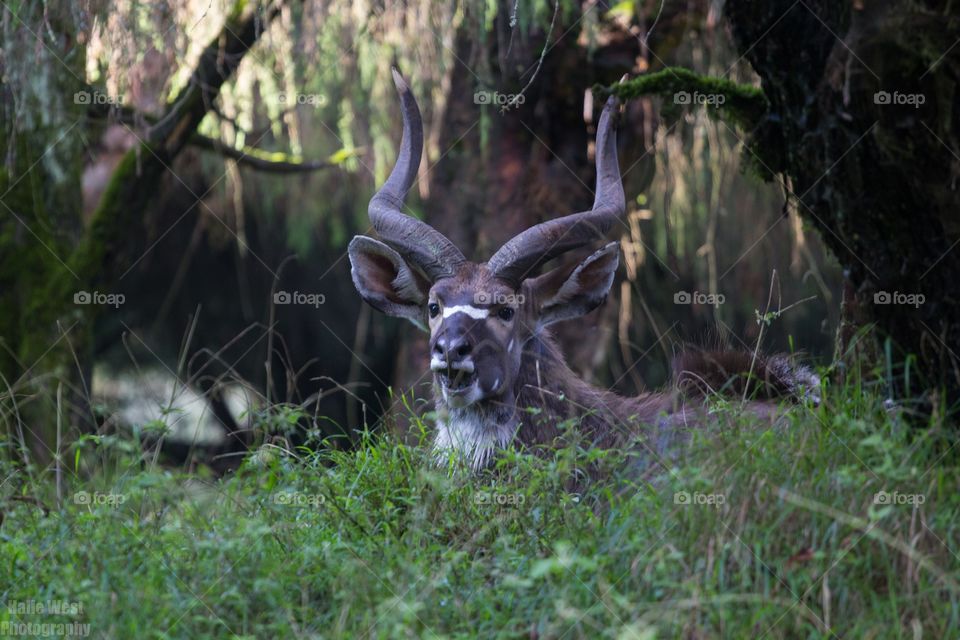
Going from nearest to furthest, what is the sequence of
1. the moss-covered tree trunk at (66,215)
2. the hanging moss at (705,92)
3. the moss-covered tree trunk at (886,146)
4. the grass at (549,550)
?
the grass at (549,550) < the moss-covered tree trunk at (886,146) < the hanging moss at (705,92) < the moss-covered tree trunk at (66,215)

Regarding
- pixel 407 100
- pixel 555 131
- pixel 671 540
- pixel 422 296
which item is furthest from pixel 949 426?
pixel 555 131

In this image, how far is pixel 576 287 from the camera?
22.6 feet

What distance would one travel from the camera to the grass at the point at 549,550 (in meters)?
4.04

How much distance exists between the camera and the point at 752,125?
607 cm

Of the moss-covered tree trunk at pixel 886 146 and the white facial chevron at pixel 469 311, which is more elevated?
the moss-covered tree trunk at pixel 886 146

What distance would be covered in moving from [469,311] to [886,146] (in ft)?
7.11

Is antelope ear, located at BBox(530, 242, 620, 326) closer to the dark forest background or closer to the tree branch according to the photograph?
the dark forest background

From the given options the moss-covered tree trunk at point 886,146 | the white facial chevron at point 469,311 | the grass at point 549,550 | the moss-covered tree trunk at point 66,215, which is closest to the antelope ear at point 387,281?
the white facial chevron at point 469,311

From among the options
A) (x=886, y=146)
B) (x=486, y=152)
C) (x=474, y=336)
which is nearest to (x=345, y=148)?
(x=486, y=152)

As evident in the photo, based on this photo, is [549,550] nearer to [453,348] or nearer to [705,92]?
[453,348]

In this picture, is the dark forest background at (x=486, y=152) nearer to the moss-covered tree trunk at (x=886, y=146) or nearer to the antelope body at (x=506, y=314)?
the moss-covered tree trunk at (x=886, y=146)

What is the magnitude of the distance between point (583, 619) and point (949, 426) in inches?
65.2

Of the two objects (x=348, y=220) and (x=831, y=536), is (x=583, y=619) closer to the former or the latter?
(x=831, y=536)

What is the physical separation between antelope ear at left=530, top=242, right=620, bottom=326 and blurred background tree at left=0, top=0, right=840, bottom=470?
38 cm
